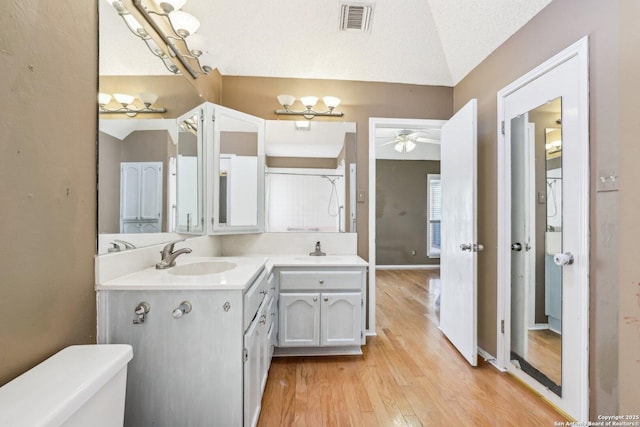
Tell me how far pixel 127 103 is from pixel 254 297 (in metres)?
1.12

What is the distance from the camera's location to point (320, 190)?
2590 millimetres

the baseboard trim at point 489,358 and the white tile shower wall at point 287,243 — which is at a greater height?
the white tile shower wall at point 287,243

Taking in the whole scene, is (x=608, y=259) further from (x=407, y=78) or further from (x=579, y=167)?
(x=407, y=78)

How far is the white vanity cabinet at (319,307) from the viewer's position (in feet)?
6.92

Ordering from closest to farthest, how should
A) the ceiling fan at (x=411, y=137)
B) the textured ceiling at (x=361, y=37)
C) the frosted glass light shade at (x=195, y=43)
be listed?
the frosted glass light shade at (x=195, y=43) < the textured ceiling at (x=361, y=37) < the ceiling fan at (x=411, y=137)

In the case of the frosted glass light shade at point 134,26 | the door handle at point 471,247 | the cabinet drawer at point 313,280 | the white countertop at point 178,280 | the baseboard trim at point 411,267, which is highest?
the frosted glass light shade at point 134,26

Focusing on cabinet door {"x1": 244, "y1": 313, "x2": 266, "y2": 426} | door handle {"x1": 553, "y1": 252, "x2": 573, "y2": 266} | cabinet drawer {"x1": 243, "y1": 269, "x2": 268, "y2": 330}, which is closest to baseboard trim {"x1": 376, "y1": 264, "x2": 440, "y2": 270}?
door handle {"x1": 553, "y1": 252, "x2": 573, "y2": 266}

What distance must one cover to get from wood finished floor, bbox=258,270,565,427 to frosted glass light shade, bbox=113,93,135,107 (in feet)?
5.87

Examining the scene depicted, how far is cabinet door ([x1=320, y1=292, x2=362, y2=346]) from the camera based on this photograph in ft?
6.95

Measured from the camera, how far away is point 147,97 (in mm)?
1435

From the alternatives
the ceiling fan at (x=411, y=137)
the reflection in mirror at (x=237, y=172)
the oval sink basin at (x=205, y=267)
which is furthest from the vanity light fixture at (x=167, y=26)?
the ceiling fan at (x=411, y=137)

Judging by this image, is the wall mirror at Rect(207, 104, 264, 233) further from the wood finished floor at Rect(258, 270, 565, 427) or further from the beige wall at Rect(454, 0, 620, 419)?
the beige wall at Rect(454, 0, 620, 419)

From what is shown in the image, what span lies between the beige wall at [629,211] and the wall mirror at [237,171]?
90.6 inches

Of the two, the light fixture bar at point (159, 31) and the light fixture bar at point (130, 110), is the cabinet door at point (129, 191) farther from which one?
the light fixture bar at point (159, 31)
